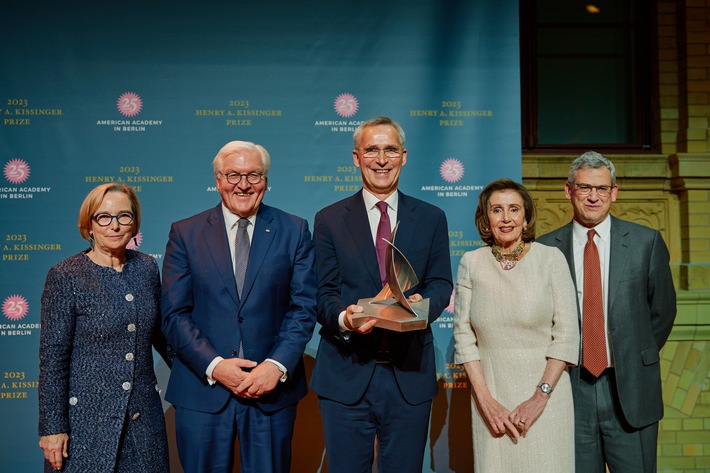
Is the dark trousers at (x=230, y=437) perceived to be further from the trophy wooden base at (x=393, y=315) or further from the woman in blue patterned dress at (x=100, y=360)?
the trophy wooden base at (x=393, y=315)

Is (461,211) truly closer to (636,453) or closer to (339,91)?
(339,91)

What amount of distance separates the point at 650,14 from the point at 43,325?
508 cm

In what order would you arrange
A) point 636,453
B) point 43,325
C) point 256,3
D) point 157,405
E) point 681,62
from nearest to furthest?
point 43,325 < point 157,405 < point 636,453 < point 256,3 < point 681,62

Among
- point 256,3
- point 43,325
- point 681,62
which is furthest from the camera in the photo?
point 681,62

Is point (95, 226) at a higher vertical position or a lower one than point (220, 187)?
lower

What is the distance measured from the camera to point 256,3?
3.72 metres

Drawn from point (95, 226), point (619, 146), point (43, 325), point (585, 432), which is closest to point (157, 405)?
point (43, 325)

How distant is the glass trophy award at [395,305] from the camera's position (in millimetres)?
2064

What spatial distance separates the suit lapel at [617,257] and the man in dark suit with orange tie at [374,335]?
2.38 ft

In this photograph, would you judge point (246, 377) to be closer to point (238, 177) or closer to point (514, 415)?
point (238, 177)

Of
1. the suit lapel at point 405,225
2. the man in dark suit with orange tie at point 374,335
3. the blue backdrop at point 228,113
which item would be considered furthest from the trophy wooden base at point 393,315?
the blue backdrop at point 228,113

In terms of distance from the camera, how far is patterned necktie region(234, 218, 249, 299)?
7.85ft

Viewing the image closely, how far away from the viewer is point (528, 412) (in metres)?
2.36

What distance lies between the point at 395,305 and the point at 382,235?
42 centimetres
